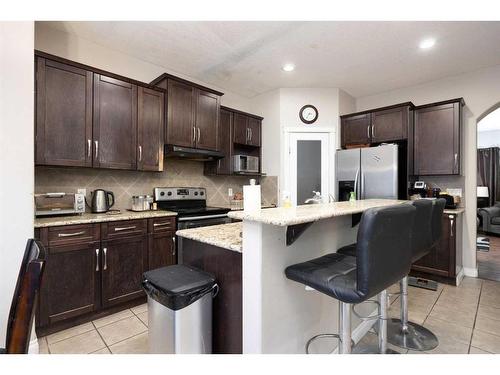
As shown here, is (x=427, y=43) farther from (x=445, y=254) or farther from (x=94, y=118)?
(x=94, y=118)

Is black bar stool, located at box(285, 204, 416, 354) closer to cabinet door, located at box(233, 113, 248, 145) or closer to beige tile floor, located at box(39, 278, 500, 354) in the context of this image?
→ beige tile floor, located at box(39, 278, 500, 354)

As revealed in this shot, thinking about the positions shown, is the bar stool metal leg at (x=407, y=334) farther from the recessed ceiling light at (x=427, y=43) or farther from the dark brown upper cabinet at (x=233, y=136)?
the dark brown upper cabinet at (x=233, y=136)

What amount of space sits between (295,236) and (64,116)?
2.33 meters

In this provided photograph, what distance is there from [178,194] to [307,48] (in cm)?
240

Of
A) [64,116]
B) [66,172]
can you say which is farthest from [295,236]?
[66,172]

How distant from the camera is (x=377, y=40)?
2.81 m

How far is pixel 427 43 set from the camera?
2.87m

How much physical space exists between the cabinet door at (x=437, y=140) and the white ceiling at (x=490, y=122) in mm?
3055

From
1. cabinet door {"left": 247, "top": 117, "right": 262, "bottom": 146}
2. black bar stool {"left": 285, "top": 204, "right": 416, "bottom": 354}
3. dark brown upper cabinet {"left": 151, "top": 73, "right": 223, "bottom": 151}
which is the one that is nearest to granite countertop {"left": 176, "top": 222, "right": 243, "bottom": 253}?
black bar stool {"left": 285, "top": 204, "right": 416, "bottom": 354}

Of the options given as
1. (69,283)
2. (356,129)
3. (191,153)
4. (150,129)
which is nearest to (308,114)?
(356,129)

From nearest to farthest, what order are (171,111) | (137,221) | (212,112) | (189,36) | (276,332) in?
(276,332)
(137,221)
(189,36)
(171,111)
(212,112)

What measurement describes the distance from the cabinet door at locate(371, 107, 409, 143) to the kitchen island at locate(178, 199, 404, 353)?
2.74 m
